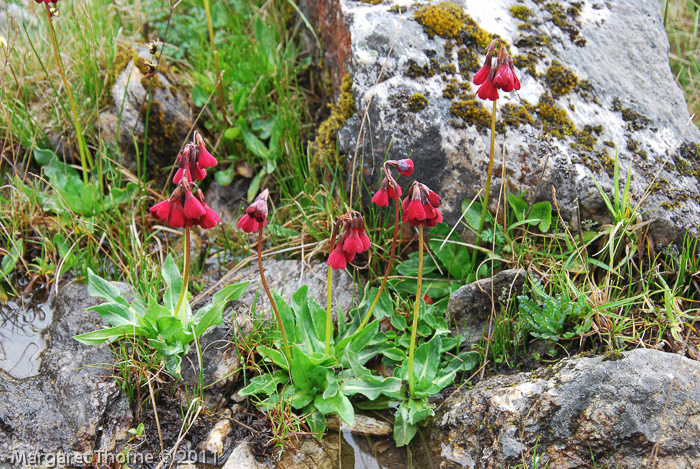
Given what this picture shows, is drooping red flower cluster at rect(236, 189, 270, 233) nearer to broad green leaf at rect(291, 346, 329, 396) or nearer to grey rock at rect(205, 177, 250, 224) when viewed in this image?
broad green leaf at rect(291, 346, 329, 396)

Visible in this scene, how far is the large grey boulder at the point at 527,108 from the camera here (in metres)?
3.35

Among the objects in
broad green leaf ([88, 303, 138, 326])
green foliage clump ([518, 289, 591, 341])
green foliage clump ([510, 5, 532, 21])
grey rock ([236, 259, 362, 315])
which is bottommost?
grey rock ([236, 259, 362, 315])

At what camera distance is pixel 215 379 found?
3002mm

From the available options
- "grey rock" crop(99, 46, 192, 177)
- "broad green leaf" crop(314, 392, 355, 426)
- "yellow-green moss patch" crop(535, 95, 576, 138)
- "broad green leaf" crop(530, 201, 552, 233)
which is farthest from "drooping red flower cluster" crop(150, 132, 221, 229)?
"yellow-green moss patch" crop(535, 95, 576, 138)

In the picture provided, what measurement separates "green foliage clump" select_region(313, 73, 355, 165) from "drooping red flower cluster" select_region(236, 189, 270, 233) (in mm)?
1450

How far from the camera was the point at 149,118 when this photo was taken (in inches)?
171

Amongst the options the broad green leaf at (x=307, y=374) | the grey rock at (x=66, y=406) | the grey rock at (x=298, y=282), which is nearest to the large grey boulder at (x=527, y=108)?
the grey rock at (x=298, y=282)

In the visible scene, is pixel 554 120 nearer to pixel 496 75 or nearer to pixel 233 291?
pixel 496 75

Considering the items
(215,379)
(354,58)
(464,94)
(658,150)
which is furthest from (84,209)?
(658,150)

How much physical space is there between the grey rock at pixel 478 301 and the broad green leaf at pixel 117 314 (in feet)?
6.34

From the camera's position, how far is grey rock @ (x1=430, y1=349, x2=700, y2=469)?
246 cm

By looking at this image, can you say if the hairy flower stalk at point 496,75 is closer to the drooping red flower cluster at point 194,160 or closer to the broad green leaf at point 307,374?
the drooping red flower cluster at point 194,160

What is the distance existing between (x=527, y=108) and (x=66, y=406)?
11.0ft

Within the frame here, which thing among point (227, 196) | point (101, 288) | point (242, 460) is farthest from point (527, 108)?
point (101, 288)
